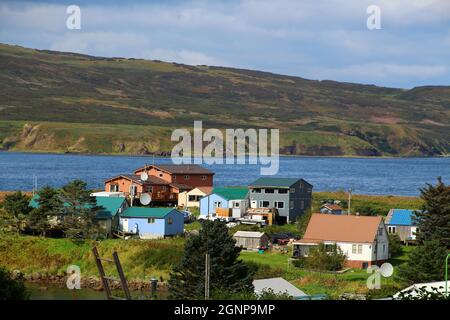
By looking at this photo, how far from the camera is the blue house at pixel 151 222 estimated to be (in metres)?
37.9

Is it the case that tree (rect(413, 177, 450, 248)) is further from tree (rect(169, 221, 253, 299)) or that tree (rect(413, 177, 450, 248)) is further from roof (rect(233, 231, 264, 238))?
tree (rect(169, 221, 253, 299))

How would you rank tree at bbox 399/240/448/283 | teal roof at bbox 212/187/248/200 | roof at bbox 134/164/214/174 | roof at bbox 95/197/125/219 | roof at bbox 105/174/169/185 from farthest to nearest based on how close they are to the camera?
1. roof at bbox 134/164/214/174
2. roof at bbox 105/174/169/185
3. teal roof at bbox 212/187/248/200
4. roof at bbox 95/197/125/219
5. tree at bbox 399/240/448/283

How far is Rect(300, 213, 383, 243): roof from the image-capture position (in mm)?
33487

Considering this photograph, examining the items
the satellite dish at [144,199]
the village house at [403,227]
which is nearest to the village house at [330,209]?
the village house at [403,227]

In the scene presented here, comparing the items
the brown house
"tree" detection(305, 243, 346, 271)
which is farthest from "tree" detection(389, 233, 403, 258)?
the brown house

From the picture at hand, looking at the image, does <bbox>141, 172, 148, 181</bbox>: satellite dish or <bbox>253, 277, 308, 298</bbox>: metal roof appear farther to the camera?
<bbox>141, 172, 148, 181</bbox>: satellite dish

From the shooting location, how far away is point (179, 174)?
54.9 metres

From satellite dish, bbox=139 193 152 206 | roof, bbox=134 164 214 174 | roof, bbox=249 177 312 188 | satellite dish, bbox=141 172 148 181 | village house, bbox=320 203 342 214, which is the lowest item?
village house, bbox=320 203 342 214

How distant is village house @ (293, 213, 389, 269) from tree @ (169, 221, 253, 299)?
8317mm

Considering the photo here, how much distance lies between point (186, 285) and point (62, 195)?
54.5 feet

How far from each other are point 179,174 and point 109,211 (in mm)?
16923

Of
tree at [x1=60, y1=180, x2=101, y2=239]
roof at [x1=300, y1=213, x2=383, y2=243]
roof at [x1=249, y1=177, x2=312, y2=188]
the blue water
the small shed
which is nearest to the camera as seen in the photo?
roof at [x1=300, y1=213, x2=383, y2=243]

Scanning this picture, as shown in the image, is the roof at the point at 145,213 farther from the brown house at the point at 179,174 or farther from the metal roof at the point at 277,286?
the brown house at the point at 179,174
